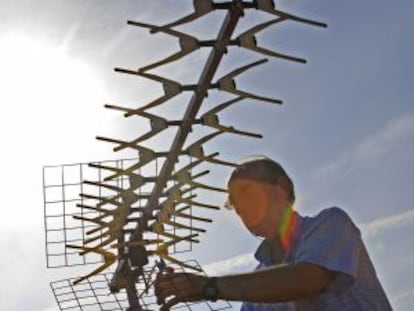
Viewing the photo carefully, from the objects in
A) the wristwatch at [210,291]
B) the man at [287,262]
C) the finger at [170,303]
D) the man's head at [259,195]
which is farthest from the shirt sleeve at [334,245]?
the finger at [170,303]

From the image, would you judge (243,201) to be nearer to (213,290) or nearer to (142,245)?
(213,290)

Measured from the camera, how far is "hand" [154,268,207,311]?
317 cm

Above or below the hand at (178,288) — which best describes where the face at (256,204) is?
above

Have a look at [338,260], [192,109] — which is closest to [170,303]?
[338,260]

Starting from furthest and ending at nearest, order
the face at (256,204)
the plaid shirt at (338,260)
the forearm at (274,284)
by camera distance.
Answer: the face at (256,204) → the plaid shirt at (338,260) → the forearm at (274,284)

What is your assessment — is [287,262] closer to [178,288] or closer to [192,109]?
[178,288]

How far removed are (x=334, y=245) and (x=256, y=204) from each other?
0.40 metres

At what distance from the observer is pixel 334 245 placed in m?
3.26

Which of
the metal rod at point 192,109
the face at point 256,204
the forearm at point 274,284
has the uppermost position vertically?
the metal rod at point 192,109

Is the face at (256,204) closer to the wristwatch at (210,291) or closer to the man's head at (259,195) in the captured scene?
the man's head at (259,195)

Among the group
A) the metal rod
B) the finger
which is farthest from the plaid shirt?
the metal rod

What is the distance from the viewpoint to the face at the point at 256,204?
3424mm

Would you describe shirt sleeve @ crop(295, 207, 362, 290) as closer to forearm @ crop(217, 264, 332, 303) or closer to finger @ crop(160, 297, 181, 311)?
forearm @ crop(217, 264, 332, 303)

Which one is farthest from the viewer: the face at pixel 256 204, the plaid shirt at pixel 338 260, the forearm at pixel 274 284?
the face at pixel 256 204
